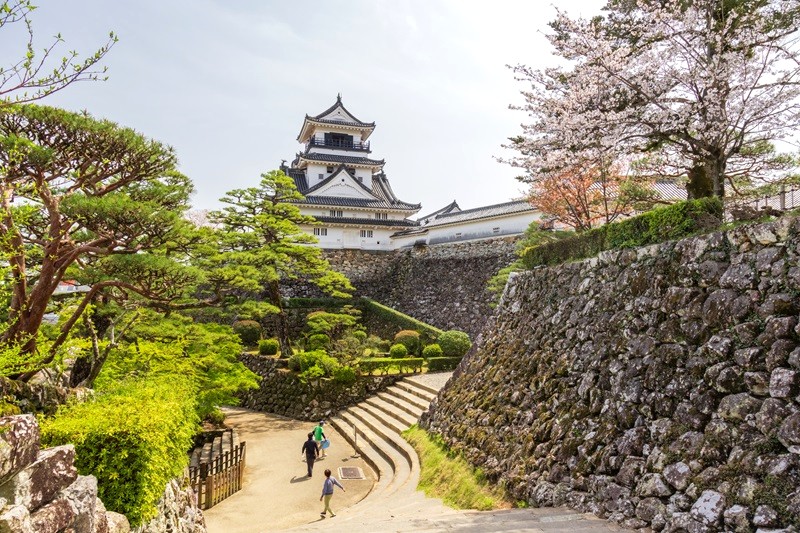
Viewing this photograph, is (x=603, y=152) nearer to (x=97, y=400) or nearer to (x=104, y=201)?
(x=104, y=201)

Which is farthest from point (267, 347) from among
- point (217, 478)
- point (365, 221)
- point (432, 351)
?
point (365, 221)

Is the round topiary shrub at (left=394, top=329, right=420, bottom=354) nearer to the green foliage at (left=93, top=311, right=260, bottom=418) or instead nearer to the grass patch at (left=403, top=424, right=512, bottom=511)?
the green foliage at (left=93, top=311, right=260, bottom=418)

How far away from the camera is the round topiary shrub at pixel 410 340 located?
22.6 metres

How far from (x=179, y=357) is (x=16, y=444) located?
375 inches

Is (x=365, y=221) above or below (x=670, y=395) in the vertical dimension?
above

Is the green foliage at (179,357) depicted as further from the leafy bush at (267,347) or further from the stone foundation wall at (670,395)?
the stone foundation wall at (670,395)

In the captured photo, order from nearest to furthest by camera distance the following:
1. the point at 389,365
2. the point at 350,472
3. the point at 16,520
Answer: the point at 16,520
the point at 350,472
the point at 389,365

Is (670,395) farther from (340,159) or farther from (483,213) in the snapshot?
(340,159)

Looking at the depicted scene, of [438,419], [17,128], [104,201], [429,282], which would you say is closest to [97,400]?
[104,201]

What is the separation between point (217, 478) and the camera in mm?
11484

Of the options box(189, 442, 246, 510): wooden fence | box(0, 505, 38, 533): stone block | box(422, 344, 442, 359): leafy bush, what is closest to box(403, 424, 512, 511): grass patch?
box(189, 442, 246, 510): wooden fence

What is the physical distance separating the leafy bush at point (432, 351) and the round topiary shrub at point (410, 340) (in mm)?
1265

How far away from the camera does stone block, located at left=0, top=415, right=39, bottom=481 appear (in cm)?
404

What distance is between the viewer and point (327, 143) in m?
37.2
